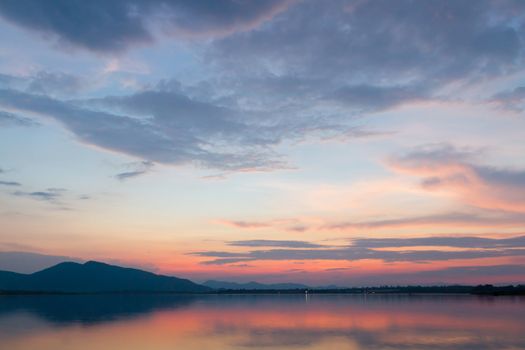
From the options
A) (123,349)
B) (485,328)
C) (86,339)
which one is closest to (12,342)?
(86,339)

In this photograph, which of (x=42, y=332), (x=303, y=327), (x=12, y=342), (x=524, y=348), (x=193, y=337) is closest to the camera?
(x=524, y=348)

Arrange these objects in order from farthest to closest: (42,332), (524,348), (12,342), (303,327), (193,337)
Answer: (303,327) → (42,332) → (193,337) → (12,342) → (524,348)

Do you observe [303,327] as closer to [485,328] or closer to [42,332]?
[485,328]

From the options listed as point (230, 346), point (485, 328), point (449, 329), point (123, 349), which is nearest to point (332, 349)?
point (230, 346)

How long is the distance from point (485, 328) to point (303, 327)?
47.4ft

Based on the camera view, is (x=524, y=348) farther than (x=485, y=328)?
No

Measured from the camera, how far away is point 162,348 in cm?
3030

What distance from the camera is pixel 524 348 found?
27734 millimetres

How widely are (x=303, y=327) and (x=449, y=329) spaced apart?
38.3ft

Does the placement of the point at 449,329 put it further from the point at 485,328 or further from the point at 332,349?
the point at 332,349

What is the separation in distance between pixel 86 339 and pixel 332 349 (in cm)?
1638

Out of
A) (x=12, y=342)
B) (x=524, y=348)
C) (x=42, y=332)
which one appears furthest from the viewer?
(x=42, y=332)

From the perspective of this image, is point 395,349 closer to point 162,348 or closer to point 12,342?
point 162,348

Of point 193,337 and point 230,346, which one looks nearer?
point 230,346
